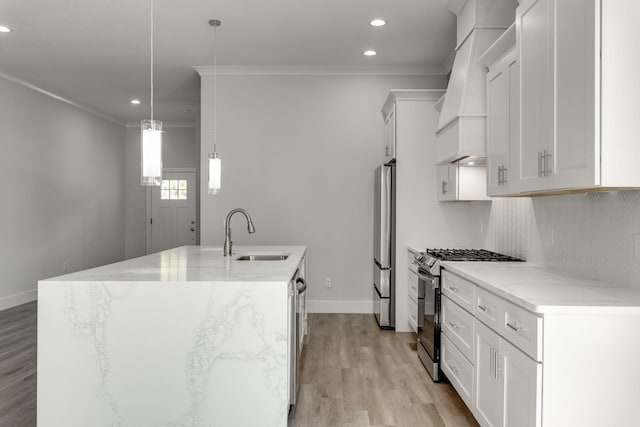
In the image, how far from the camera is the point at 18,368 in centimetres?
353

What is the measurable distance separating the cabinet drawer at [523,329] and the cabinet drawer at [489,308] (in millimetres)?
51

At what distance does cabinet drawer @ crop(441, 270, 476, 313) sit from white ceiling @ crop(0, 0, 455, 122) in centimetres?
226

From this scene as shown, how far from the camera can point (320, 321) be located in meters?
5.14

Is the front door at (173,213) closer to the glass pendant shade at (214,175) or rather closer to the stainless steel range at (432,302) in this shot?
the glass pendant shade at (214,175)

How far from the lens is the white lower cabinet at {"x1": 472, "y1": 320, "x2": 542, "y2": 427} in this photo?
1.83 metres

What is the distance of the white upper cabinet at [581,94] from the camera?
1.80 metres

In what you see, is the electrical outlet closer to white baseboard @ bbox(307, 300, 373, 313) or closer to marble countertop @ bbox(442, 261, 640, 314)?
white baseboard @ bbox(307, 300, 373, 313)

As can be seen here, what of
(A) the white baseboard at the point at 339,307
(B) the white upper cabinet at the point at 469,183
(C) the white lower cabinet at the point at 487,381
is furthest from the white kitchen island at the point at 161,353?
(A) the white baseboard at the point at 339,307

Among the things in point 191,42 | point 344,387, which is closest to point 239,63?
point 191,42

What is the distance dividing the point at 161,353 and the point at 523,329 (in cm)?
160

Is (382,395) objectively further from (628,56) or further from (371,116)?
(371,116)

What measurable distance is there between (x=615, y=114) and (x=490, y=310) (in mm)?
1024

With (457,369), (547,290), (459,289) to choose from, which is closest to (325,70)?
(459,289)

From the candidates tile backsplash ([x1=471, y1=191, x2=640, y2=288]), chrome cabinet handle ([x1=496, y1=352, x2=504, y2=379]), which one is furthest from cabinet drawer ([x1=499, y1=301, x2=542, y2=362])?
tile backsplash ([x1=471, y1=191, x2=640, y2=288])
